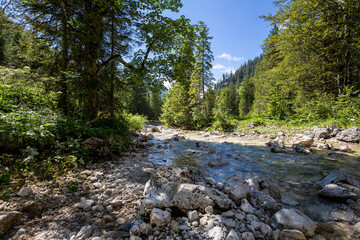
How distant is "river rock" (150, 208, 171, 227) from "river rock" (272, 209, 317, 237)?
66.0 inches

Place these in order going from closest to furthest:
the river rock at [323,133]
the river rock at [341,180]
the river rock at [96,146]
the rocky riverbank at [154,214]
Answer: the rocky riverbank at [154,214] < the river rock at [341,180] < the river rock at [96,146] < the river rock at [323,133]

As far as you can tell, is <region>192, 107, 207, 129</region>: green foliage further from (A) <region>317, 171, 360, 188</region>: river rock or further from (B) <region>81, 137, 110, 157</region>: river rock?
(A) <region>317, 171, 360, 188</region>: river rock

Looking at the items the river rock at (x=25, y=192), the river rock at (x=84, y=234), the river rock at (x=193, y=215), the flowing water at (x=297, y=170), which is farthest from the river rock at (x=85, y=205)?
the flowing water at (x=297, y=170)

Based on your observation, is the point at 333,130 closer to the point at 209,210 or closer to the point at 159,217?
the point at 209,210

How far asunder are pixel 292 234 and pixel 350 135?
30.0 feet

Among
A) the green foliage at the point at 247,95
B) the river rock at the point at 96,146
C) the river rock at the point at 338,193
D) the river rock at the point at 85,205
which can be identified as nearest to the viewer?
the river rock at the point at 85,205

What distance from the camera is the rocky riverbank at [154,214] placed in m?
1.60

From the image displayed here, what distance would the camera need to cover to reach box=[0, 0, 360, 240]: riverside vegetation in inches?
73.2

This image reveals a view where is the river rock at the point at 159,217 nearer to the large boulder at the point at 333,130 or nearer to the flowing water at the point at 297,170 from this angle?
the flowing water at the point at 297,170

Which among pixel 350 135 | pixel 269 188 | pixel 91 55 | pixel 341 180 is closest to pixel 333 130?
pixel 350 135

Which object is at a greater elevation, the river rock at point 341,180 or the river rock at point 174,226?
the river rock at point 174,226

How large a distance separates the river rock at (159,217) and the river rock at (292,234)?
153 cm

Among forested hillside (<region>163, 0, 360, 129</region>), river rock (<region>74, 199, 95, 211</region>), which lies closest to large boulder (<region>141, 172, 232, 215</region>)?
river rock (<region>74, 199, 95, 211</region>)

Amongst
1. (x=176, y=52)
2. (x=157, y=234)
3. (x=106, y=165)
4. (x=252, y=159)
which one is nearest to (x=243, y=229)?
(x=157, y=234)
